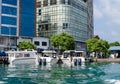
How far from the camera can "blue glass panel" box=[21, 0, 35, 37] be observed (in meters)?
121

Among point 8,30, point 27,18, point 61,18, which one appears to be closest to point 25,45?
point 8,30

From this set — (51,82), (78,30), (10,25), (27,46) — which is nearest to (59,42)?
(27,46)

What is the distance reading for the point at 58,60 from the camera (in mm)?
84562

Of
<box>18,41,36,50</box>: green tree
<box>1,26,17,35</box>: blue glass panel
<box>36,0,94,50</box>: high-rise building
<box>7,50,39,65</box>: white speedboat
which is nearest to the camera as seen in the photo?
<box>7,50,39,65</box>: white speedboat

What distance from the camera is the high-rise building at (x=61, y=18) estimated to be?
13400 centimetres

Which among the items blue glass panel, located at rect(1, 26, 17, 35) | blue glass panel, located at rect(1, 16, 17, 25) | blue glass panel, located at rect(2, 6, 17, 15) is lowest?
blue glass panel, located at rect(1, 26, 17, 35)

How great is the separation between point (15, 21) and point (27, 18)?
6040 mm

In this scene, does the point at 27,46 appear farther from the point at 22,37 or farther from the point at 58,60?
the point at 58,60

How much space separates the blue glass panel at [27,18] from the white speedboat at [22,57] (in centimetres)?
3519

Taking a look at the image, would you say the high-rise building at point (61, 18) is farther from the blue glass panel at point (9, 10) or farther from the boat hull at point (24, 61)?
the boat hull at point (24, 61)

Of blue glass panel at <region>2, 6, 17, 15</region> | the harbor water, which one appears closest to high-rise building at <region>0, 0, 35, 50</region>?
blue glass panel at <region>2, 6, 17, 15</region>

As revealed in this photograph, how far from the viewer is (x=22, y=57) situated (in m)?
84.7

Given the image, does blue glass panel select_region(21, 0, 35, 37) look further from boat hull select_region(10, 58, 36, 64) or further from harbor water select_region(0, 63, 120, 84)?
harbor water select_region(0, 63, 120, 84)

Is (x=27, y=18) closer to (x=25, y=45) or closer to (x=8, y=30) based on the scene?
(x=8, y=30)
